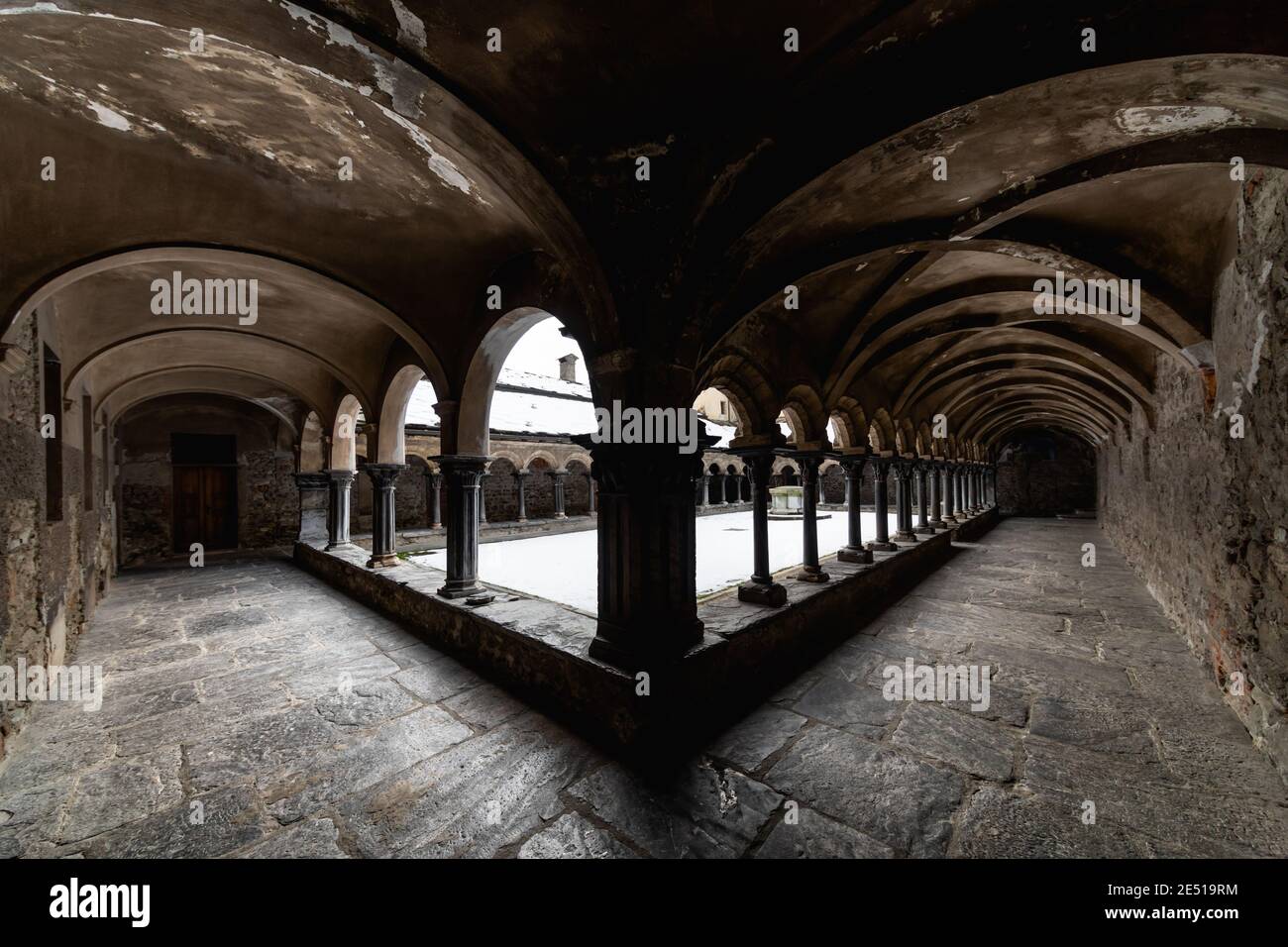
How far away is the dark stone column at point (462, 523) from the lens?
4.43 m

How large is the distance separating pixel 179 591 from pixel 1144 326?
36.6 feet

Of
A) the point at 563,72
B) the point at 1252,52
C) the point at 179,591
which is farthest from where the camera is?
the point at 179,591

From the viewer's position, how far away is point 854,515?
6367 mm

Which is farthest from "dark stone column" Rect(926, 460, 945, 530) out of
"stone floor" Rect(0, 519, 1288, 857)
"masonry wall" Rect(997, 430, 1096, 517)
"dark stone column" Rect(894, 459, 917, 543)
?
"masonry wall" Rect(997, 430, 1096, 517)

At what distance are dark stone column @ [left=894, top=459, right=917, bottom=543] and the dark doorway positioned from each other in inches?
559

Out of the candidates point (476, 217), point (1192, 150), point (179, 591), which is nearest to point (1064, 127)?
point (1192, 150)

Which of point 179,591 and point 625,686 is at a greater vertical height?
point 625,686

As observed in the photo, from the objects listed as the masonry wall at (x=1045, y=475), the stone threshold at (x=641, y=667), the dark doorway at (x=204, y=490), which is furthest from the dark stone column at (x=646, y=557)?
the masonry wall at (x=1045, y=475)

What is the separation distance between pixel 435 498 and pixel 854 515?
9857 mm

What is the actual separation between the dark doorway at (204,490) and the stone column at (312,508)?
12.2 feet

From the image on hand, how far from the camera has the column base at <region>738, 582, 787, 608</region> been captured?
3.90 meters

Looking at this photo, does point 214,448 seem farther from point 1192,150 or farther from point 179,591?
point 1192,150
